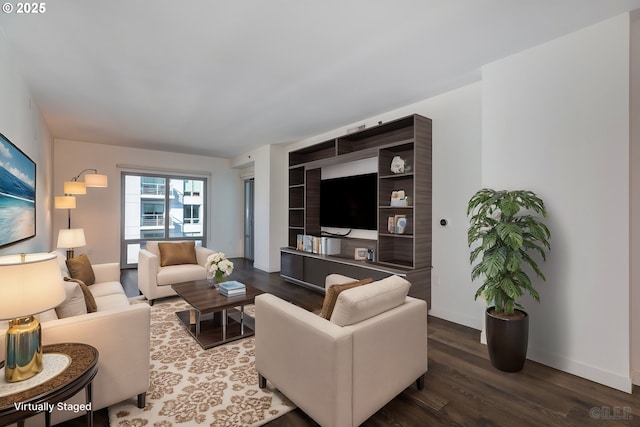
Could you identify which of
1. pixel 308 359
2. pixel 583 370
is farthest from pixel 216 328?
pixel 583 370

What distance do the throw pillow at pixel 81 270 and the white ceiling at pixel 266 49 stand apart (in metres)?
1.95

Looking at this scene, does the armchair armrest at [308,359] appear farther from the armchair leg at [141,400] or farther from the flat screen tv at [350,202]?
the flat screen tv at [350,202]

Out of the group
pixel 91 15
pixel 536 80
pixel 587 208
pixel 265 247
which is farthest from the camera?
pixel 265 247

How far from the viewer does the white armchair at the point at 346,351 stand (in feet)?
5.16

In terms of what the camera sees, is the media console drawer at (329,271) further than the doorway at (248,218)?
No

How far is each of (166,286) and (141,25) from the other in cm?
315

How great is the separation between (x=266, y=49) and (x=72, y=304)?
94.5 inches

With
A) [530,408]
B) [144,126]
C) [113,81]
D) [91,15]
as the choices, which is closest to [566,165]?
[530,408]

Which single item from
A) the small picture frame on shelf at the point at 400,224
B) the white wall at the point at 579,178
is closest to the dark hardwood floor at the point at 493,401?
the white wall at the point at 579,178

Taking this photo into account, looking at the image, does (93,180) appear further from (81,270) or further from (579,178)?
(579,178)

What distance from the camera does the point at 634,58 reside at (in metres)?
2.23

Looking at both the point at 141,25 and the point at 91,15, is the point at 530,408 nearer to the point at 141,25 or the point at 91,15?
the point at 141,25

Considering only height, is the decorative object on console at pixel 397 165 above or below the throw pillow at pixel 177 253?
above

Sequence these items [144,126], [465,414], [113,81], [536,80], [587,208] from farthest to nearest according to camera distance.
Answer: [144,126], [113,81], [536,80], [587,208], [465,414]
